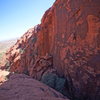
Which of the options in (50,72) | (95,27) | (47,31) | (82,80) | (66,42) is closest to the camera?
(95,27)

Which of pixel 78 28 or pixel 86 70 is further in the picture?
pixel 78 28

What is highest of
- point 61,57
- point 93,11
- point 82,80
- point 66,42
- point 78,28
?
point 93,11

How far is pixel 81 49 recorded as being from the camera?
9484 millimetres

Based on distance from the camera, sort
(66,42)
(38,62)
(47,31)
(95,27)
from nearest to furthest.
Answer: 1. (95,27)
2. (66,42)
3. (38,62)
4. (47,31)

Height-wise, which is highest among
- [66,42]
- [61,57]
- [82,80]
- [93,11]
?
[93,11]

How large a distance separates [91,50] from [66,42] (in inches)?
114

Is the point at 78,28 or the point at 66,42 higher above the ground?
the point at 78,28

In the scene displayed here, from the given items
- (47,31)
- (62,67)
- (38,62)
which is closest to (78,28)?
(62,67)

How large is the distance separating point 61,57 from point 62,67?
31.0 inches

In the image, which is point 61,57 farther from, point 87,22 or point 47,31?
point 47,31

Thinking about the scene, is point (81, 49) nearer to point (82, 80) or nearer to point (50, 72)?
point (82, 80)

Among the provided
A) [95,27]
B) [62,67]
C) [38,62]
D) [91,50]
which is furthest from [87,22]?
[38,62]

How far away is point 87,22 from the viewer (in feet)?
29.3

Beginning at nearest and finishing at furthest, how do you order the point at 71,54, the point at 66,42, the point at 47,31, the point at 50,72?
the point at 71,54 → the point at 66,42 → the point at 50,72 → the point at 47,31
